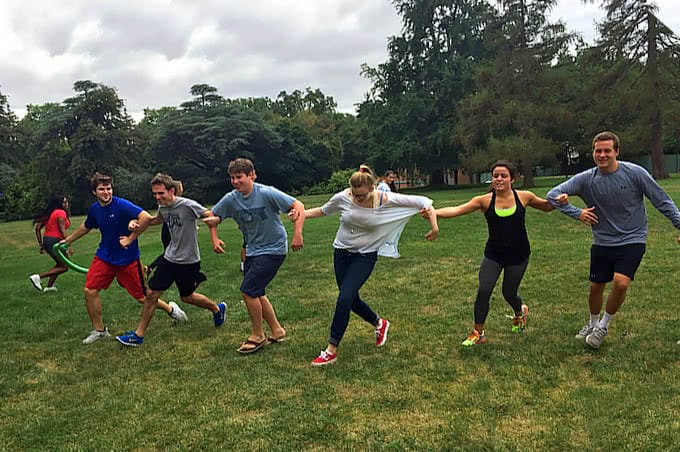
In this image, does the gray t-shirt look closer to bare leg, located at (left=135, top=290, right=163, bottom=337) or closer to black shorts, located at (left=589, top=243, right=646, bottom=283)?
bare leg, located at (left=135, top=290, right=163, bottom=337)

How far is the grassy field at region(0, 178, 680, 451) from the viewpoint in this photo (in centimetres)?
391

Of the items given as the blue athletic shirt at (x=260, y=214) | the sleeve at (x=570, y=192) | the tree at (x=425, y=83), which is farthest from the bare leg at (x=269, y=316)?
the tree at (x=425, y=83)

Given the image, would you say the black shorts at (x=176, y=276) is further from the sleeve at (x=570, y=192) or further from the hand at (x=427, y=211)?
the sleeve at (x=570, y=192)

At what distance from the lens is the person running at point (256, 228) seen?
583cm

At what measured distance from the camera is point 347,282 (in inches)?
218

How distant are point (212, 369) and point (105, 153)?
5449cm

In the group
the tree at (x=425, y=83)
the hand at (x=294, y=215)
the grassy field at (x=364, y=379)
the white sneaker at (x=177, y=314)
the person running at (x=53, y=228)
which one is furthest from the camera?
the tree at (x=425, y=83)

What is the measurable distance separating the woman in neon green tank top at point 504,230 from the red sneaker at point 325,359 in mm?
1348

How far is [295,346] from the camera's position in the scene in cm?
603

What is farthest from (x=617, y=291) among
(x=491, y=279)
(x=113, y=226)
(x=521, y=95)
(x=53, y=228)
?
(x=521, y=95)

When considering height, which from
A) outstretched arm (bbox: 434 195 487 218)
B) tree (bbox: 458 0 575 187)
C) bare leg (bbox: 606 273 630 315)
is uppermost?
tree (bbox: 458 0 575 187)

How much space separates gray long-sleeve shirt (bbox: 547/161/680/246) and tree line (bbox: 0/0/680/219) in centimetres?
3058

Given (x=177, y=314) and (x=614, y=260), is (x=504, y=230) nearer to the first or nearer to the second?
(x=614, y=260)

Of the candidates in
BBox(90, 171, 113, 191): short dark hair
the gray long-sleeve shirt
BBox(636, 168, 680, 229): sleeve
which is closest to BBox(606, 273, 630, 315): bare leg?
the gray long-sleeve shirt
